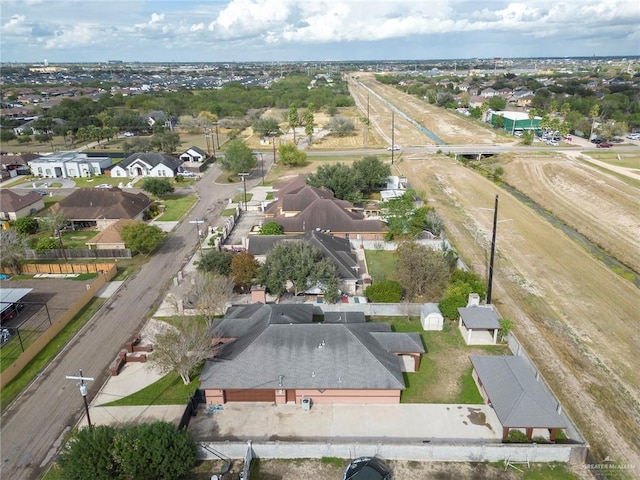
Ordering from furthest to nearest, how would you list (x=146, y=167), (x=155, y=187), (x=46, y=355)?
(x=146, y=167)
(x=155, y=187)
(x=46, y=355)

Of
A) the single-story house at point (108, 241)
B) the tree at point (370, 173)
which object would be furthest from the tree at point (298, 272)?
the tree at point (370, 173)

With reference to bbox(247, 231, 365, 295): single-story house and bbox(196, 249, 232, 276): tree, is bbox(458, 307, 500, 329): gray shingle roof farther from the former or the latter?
bbox(196, 249, 232, 276): tree

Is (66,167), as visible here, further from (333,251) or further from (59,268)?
(333,251)

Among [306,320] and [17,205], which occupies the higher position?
[17,205]

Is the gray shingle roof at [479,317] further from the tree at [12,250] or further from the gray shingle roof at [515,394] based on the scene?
the tree at [12,250]

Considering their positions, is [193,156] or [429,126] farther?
[429,126]

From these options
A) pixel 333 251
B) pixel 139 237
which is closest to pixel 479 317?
pixel 333 251

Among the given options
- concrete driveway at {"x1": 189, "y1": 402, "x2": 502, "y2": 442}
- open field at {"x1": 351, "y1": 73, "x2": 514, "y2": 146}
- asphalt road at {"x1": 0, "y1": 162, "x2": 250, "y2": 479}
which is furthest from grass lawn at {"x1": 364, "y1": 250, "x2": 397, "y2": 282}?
open field at {"x1": 351, "y1": 73, "x2": 514, "y2": 146}
